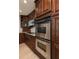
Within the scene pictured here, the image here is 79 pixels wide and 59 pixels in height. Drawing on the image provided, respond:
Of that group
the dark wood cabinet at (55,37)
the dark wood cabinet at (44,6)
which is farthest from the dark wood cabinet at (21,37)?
the dark wood cabinet at (55,37)

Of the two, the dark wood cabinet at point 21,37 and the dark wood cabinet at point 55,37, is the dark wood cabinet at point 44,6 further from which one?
the dark wood cabinet at point 21,37

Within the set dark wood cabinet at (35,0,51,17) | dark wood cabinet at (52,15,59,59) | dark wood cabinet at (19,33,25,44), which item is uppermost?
dark wood cabinet at (35,0,51,17)

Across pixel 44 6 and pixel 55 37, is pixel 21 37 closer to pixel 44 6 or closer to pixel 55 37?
pixel 44 6

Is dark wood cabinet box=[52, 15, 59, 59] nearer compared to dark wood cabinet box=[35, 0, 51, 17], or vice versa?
dark wood cabinet box=[52, 15, 59, 59]

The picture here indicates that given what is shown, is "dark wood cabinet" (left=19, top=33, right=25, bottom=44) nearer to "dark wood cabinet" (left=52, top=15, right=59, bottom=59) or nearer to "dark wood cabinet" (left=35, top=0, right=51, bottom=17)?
"dark wood cabinet" (left=35, top=0, right=51, bottom=17)

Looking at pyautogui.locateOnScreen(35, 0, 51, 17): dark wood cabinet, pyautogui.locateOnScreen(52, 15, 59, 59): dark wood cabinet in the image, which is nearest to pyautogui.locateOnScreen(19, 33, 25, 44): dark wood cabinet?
pyautogui.locateOnScreen(35, 0, 51, 17): dark wood cabinet

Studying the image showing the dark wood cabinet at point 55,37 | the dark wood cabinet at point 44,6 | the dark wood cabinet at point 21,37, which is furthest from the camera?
the dark wood cabinet at point 21,37
